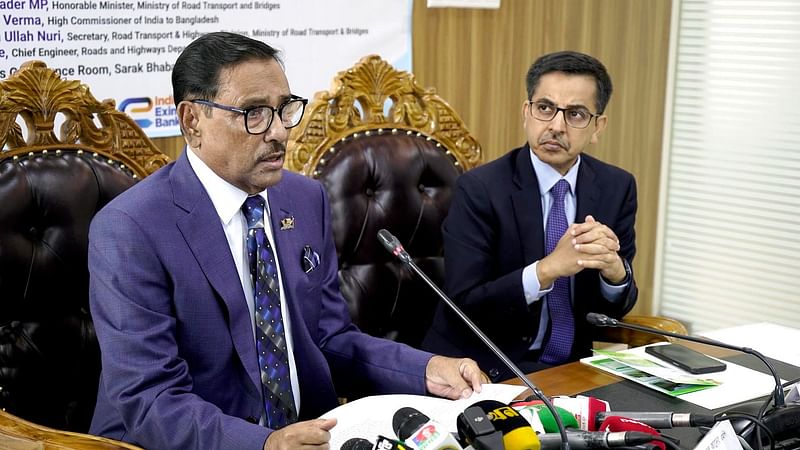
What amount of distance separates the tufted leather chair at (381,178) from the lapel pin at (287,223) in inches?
17.6

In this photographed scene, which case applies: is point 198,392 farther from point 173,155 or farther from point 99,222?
point 173,155

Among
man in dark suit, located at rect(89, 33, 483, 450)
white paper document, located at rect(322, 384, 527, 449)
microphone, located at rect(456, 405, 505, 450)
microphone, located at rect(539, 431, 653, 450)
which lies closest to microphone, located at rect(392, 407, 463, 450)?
microphone, located at rect(456, 405, 505, 450)

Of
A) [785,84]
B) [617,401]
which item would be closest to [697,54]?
[785,84]

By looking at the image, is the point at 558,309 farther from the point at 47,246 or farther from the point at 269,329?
the point at 47,246

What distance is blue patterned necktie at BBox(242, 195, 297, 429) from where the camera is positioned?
5.96 feet

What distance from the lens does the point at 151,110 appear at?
2.74 metres

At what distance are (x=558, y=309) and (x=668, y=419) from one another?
98cm

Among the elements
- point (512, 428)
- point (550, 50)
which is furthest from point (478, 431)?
point (550, 50)

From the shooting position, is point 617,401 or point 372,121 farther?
point 372,121

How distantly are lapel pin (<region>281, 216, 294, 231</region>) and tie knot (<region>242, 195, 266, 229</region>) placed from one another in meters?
0.09

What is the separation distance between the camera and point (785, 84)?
13.8ft

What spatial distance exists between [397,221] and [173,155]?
0.80m

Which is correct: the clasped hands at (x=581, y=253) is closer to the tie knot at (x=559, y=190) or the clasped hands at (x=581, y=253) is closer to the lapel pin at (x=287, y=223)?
the tie knot at (x=559, y=190)

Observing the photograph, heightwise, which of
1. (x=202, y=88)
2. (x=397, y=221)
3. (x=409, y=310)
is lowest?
(x=409, y=310)
